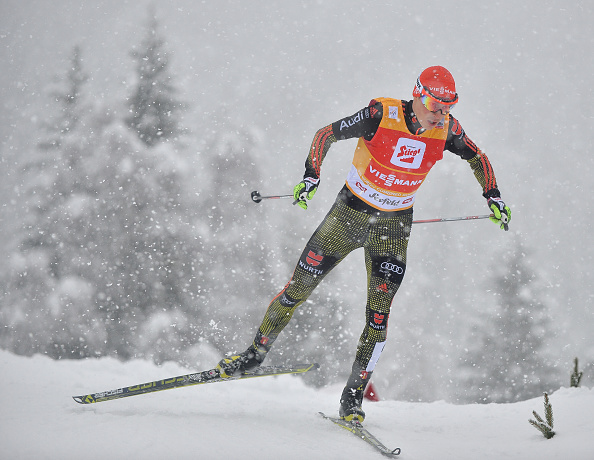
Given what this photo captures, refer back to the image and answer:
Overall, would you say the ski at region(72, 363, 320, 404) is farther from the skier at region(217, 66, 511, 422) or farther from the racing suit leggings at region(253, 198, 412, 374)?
the racing suit leggings at region(253, 198, 412, 374)

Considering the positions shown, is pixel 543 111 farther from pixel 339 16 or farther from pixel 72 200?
pixel 72 200

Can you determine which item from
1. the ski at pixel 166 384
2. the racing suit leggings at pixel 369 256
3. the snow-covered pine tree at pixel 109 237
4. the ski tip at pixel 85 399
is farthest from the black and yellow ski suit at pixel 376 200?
the snow-covered pine tree at pixel 109 237

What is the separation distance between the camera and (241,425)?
3.83 meters

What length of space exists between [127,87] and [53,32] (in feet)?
126

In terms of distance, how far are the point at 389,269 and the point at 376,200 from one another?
584mm

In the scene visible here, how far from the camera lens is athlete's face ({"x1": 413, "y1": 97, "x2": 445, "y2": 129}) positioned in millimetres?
3871

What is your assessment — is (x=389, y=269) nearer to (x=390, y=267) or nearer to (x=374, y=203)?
(x=390, y=267)

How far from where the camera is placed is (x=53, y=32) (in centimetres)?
4825

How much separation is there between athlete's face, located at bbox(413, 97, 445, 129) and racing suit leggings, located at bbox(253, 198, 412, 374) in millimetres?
817

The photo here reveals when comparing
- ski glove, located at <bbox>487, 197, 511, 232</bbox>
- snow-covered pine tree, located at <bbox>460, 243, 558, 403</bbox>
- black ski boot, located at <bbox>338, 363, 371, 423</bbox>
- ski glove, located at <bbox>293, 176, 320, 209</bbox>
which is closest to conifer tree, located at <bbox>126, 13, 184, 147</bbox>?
Result: snow-covered pine tree, located at <bbox>460, 243, 558, 403</bbox>

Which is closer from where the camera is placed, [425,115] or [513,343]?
[425,115]

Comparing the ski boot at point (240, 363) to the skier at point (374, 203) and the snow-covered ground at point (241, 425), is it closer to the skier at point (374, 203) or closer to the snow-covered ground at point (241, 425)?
the skier at point (374, 203)

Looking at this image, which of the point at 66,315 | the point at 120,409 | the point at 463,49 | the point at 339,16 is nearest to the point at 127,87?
the point at 66,315

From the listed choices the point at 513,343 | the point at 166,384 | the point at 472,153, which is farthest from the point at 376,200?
the point at 513,343
